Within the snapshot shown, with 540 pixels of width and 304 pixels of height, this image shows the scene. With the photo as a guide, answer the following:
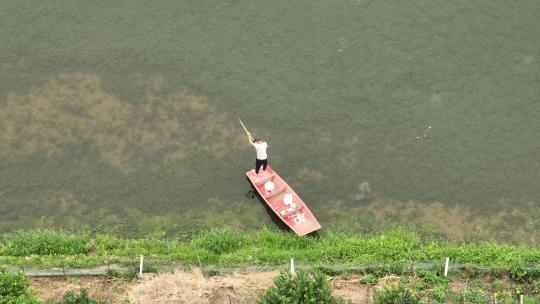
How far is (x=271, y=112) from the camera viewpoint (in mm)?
16703

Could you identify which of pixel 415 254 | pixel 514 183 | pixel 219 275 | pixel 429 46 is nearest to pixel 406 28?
pixel 429 46

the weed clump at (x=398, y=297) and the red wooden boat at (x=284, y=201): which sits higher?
the red wooden boat at (x=284, y=201)

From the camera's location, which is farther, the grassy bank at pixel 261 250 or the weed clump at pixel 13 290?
the grassy bank at pixel 261 250

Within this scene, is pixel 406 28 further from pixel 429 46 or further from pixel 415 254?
pixel 415 254

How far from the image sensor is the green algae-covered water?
15.5m

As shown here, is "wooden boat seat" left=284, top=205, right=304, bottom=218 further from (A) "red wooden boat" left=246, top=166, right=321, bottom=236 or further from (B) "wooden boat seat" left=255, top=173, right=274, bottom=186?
(B) "wooden boat seat" left=255, top=173, right=274, bottom=186

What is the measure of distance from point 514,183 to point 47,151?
33.1ft

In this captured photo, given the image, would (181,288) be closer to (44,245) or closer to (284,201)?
(284,201)

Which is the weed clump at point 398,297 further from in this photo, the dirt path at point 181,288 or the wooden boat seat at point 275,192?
the wooden boat seat at point 275,192

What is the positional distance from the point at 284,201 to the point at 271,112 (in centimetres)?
242

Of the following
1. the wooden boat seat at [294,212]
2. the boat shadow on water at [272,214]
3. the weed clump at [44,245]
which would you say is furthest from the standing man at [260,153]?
the weed clump at [44,245]

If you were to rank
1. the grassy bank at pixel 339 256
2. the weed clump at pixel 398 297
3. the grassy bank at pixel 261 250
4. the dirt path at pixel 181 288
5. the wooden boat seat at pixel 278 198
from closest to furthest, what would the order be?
1. the weed clump at pixel 398 297
2. the dirt path at pixel 181 288
3. the grassy bank at pixel 339 256
4. the grassy bank at pixel 261 250
5. the wooden boat seat at pixel 278 198

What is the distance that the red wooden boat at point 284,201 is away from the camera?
49.1ft

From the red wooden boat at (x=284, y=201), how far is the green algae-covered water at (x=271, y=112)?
37 centimetres
